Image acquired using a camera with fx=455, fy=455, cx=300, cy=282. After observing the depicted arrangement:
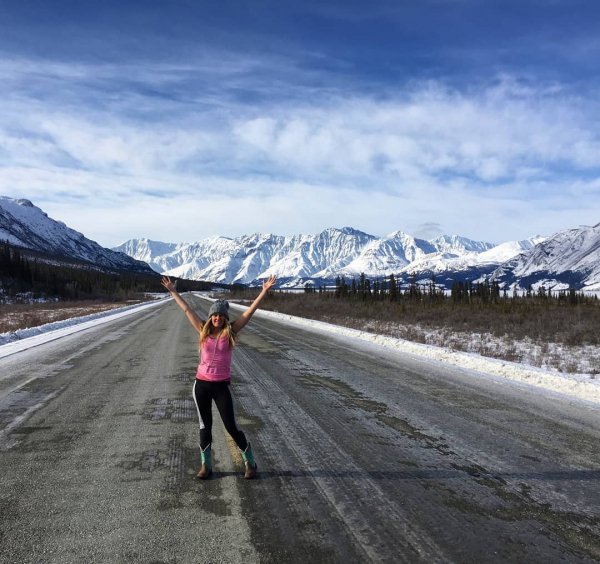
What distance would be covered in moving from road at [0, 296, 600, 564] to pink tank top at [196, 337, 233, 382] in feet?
3.04

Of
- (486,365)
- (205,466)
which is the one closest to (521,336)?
(486,365)

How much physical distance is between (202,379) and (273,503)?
128 centimetres

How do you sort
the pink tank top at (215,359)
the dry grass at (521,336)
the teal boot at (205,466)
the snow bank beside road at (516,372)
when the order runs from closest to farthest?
the teal boot at (205,466), the pink tank top at (215,359), the snow bank beside road at (516,372), the dry grass at (521,336)

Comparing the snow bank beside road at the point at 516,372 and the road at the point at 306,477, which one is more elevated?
the snow bank beside road at the point at 516,372

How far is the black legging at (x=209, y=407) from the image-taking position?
4223mm

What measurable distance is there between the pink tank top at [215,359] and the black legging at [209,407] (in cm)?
7

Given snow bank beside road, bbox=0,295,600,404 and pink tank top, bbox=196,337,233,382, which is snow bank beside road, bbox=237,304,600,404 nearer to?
snow bank beside road, bbox=0,295,600,404

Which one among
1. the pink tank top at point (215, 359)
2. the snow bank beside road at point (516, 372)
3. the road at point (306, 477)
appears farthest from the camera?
the snow bank beside road at point (516, 372)

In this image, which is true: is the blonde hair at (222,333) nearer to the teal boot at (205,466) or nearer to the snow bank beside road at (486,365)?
the teal boot at (205,466)

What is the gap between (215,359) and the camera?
4.27m

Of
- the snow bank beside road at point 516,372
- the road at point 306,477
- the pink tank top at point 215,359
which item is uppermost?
the pink tank top at point 215,359

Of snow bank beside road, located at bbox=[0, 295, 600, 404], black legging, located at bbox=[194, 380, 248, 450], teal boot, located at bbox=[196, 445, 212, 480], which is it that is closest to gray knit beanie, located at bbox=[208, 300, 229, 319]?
black legging, located at bbox=[194, 380, 248, 450]

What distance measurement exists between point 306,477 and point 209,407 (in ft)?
3.65

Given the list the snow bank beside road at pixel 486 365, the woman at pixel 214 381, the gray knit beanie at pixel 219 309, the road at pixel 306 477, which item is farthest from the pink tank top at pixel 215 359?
the snow bank beside road at pixel 486 365
